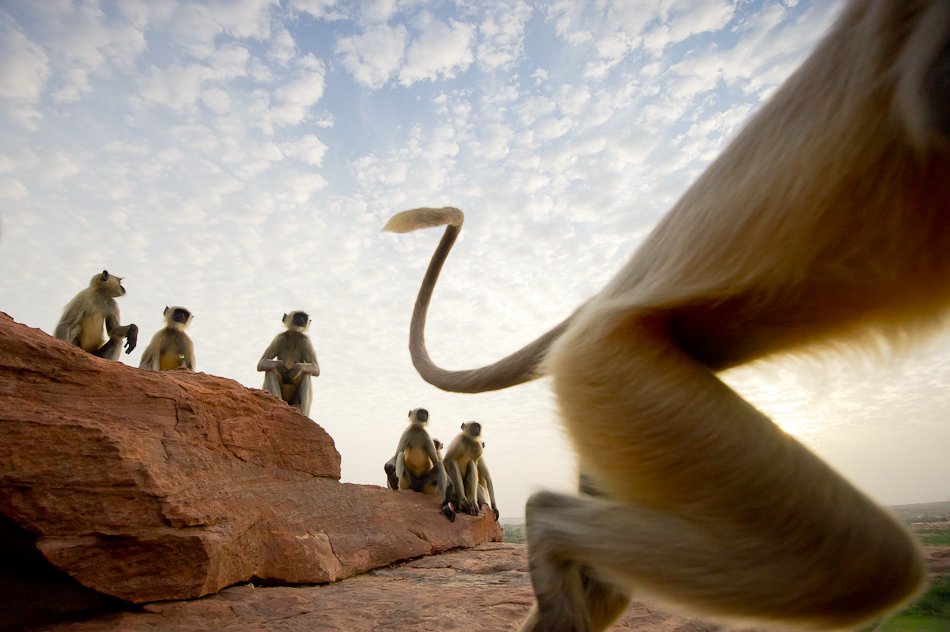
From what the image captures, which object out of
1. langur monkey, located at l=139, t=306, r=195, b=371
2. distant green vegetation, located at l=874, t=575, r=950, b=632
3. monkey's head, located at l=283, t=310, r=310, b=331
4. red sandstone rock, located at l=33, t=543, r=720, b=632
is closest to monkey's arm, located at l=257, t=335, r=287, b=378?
monkey's head, located at l=283, t=310, r=310, b=331

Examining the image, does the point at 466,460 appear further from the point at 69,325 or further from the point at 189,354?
the point at 69,325

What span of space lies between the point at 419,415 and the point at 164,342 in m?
4.21

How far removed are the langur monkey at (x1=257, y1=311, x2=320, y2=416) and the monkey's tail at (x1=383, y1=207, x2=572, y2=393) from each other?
21.1 feet

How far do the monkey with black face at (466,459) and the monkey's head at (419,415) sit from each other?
643 mm

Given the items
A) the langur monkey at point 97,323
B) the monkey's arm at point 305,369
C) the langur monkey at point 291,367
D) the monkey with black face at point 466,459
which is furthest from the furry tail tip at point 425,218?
the monkey with black face at point 466,459

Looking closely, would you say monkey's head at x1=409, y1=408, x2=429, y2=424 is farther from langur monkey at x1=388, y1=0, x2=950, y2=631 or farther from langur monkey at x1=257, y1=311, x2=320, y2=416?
langur monkey at x1=388, y1=0, x2=950, y2=631

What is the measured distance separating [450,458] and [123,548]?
6862 mm

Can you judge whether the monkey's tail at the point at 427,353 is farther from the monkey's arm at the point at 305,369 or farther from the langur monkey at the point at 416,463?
the langur monkey at the point at 416,463

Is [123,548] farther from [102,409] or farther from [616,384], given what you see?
[616,384]

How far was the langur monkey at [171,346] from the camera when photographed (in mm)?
8305

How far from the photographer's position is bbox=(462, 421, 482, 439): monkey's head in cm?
998

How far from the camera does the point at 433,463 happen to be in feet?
30.2

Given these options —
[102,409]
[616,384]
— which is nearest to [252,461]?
[102,409]

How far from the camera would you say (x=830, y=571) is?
3.17ft
